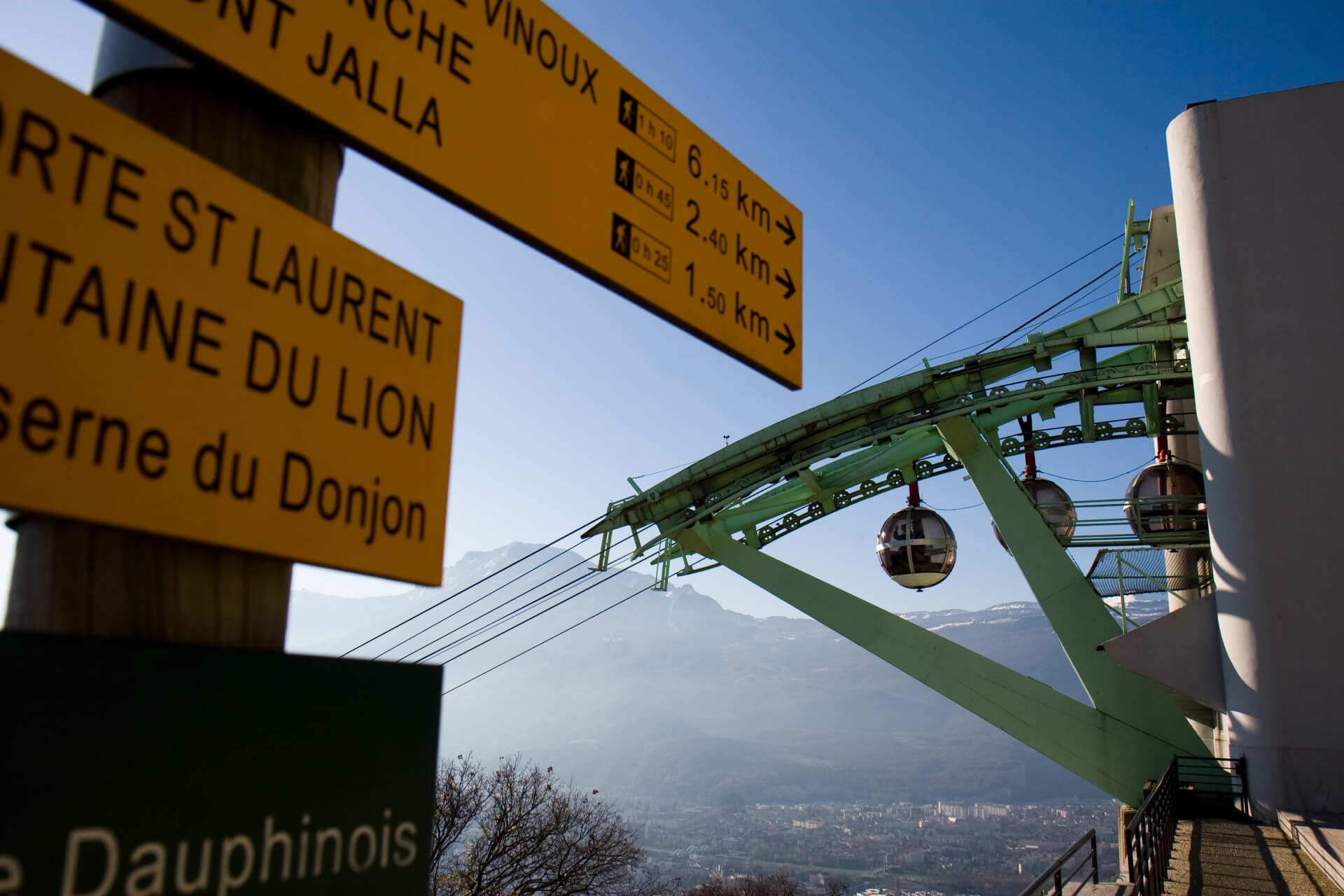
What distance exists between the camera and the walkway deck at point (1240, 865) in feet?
31.8

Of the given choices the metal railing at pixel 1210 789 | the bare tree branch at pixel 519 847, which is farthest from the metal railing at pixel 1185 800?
the bare tree branch at pixel 519 847

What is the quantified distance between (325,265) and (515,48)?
3.85 feet

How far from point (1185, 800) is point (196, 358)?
1913cm

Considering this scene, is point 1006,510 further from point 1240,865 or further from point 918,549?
point 1240,865

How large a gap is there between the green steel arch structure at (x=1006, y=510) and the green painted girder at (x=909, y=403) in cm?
3

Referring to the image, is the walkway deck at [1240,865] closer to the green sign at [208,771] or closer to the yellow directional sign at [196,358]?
the green sign at [208,771]

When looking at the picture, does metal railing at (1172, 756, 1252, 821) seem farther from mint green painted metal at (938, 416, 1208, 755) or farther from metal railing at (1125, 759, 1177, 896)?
metal railing at (1125, 759, 1177, 896)

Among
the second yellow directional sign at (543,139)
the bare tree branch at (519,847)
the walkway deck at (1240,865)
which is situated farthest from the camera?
the bare tree branch at (519,847)

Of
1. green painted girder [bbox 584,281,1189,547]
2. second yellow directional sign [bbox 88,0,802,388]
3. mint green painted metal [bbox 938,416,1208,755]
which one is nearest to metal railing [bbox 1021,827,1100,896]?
second yellow directional sign [bbox 88,0,802,388]

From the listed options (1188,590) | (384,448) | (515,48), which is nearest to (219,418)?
(384,448)

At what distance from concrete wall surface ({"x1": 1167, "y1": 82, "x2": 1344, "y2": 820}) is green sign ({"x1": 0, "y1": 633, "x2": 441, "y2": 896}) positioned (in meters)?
17.1

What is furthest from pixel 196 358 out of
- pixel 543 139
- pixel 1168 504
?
pixel 1168 504

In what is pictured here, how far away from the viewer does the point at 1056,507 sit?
21047mm

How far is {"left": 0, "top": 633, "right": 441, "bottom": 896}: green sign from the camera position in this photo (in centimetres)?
154
